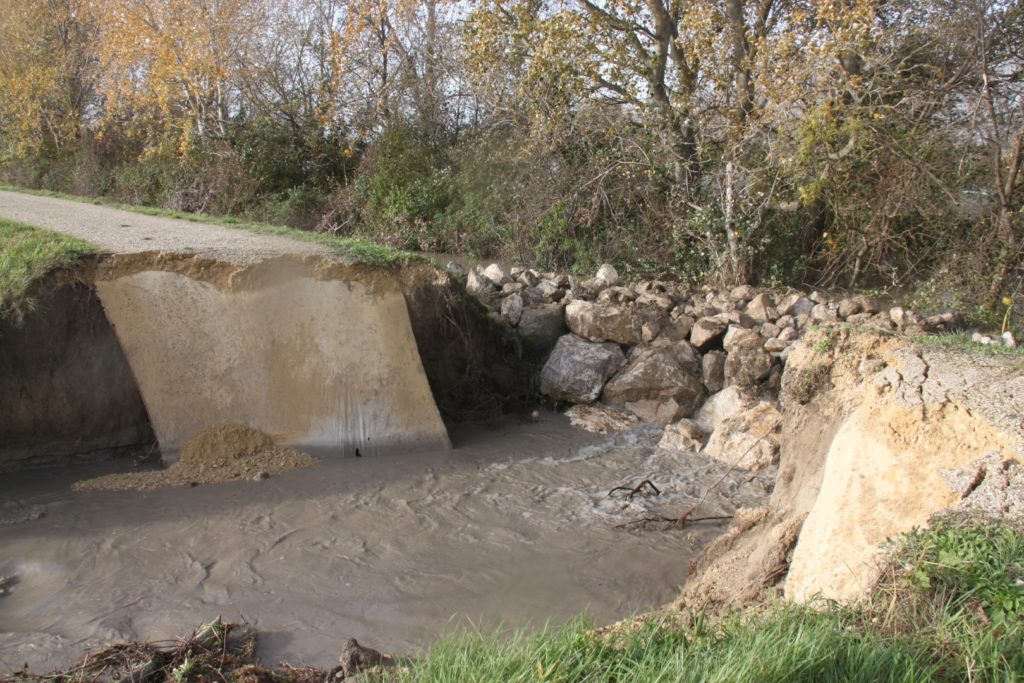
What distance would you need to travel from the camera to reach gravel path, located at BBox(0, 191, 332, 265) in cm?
791

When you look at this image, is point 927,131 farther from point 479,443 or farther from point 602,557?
point 602,557

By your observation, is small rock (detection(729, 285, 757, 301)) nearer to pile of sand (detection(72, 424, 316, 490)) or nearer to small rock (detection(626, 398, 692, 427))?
small rock (detection(626, 398, 692, 427))

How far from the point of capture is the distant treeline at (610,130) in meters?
10.7

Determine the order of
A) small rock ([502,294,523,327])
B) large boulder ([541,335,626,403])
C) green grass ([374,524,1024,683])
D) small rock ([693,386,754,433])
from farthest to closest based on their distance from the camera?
1. small rock ([502,294,523,327])
2. large boulder ([541,335,626,403])
3. small rock ([693,386,754,433])
4. green grass ([374,524,1024,683])

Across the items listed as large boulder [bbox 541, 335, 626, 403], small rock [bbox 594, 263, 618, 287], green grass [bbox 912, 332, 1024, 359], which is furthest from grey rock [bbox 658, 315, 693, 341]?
green grass [bbox 912, 332, 1024, 359]

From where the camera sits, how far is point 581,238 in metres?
14.1

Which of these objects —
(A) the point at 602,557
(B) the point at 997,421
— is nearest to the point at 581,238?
(A) the point at 602,557

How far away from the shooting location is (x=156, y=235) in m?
8.50

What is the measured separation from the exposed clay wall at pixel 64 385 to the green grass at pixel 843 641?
534 centimetres

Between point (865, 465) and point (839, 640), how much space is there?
4.70 feet

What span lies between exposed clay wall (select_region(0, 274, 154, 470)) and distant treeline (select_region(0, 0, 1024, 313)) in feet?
23.9

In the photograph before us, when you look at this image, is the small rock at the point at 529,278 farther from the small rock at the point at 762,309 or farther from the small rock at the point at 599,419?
the small rock at the point at 762,309

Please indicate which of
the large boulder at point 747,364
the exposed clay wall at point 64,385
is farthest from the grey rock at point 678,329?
the exposed clay wall at point 64,385

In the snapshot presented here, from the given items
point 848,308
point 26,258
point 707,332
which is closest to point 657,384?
point 707,332
